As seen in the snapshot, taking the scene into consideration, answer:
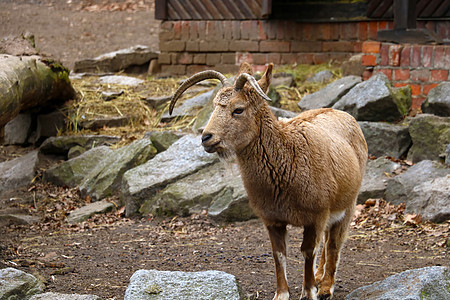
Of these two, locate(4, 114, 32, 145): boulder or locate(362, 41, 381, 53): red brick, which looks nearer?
locate(362, 41, 381, 53): red brick

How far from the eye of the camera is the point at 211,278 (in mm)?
4520

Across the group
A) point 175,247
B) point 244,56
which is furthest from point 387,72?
point 175,247

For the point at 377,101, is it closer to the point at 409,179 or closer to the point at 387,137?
the point at 387,137

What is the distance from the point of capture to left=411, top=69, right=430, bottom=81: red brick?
930 cm

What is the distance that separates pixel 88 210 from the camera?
326 inches

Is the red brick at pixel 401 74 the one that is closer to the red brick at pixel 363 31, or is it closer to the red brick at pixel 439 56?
the red brick at pixel 439 56

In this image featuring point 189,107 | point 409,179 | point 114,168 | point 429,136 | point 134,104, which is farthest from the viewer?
point 134,104

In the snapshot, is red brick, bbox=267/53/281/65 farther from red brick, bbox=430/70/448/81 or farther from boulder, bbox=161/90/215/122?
red brick, bbox=430/70/448/81

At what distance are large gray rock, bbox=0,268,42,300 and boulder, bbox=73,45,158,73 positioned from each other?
9.77m

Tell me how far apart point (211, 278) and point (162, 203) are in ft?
11.9

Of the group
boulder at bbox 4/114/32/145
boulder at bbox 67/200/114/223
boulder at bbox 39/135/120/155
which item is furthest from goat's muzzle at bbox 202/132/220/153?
boulder at bbox 4/114/32/145

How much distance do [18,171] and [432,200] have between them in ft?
20.9

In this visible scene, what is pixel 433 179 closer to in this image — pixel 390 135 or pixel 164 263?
pixel 390 135

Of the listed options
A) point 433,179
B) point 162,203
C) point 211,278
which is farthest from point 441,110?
point 211,278
